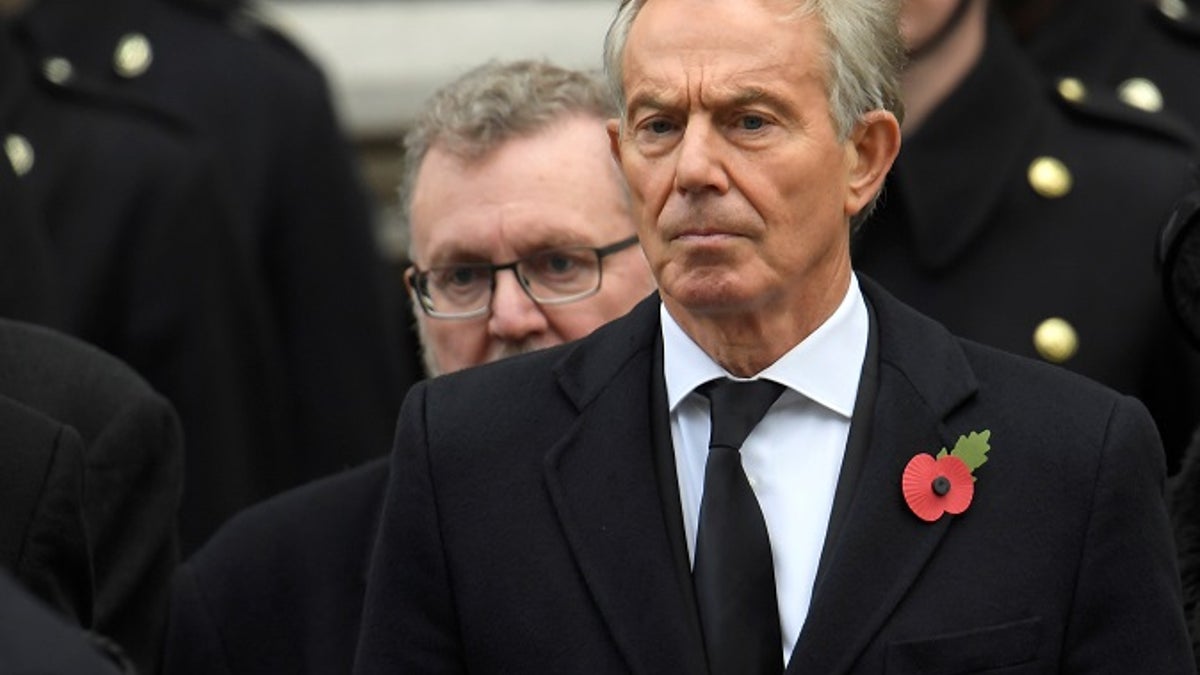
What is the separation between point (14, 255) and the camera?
16.4 feet

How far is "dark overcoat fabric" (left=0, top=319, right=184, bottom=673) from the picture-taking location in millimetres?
4465

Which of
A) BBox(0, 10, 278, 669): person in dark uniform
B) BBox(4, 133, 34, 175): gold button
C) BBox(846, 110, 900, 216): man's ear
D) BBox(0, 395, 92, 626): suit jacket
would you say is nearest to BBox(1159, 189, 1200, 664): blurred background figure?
BBox(846, 110, 900, 216): man's ear

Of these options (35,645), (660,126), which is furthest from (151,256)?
(35,645)

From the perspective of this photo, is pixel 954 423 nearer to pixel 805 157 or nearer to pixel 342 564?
pixel 805 157

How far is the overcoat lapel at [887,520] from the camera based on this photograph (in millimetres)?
3535

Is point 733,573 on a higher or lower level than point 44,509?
higher

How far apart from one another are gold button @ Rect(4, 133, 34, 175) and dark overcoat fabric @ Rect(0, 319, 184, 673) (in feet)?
5.35

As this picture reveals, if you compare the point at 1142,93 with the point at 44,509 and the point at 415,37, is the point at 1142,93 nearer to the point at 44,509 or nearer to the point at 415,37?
the point at 44,509

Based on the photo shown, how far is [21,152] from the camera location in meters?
6.23

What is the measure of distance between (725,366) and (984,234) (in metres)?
1.69

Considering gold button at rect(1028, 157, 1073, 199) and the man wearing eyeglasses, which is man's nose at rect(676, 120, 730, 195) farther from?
gold button at rect(1028, 157, 1073, 199)

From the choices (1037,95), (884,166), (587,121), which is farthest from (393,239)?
(884,166)

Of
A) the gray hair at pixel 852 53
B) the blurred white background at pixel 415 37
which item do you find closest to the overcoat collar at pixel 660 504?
the gray hair at pixel 852 53

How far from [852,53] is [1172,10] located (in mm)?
2673
